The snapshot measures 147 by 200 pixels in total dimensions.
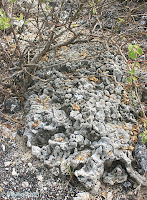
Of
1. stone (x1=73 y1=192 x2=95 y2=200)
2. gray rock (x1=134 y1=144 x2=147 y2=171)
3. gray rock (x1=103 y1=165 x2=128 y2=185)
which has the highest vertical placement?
gray rock (x1=134 y1=144 x2=147 y2=171)

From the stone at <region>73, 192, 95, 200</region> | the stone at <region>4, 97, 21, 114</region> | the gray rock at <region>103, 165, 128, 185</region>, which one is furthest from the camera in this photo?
the stone at <region>4, 97, 21, 114</region>

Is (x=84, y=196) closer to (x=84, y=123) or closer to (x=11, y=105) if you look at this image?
(x=84, y=123)

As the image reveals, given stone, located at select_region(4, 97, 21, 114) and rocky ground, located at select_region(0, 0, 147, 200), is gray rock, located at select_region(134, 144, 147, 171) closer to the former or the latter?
rocky ground, located at select_region(0, 0, 147, 200)

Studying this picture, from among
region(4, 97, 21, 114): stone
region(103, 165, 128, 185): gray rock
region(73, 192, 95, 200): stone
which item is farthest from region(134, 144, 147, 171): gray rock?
region(4, 97, 21, 114): stone

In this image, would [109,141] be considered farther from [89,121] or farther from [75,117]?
[75,117]

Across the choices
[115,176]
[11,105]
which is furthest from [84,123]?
[11,105]

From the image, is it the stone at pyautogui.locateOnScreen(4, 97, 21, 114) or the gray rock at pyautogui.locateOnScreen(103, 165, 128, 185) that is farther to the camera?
the stone at pyautogui.locateOnScreen(4, 97, 21, 114)

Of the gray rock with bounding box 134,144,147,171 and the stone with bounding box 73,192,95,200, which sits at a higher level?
the gray rock with bounding box 134,144,147,171

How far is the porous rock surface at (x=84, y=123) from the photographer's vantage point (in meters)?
1.79

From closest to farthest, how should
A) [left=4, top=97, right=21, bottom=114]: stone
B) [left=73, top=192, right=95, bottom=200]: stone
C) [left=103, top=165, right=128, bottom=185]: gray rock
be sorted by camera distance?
[left=73, top=192, right=95, bottom=200]: stone < [left=103, top=165, right=128, bottom=185]: gray rock < [left=4, top=97, right=21, bottom=114]: stone

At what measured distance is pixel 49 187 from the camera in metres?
1.74

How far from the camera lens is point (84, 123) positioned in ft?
6.39

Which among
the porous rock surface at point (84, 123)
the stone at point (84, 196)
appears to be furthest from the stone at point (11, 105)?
the stone at point (84, 196)

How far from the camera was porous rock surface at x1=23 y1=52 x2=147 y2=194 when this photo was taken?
5.89 ft
